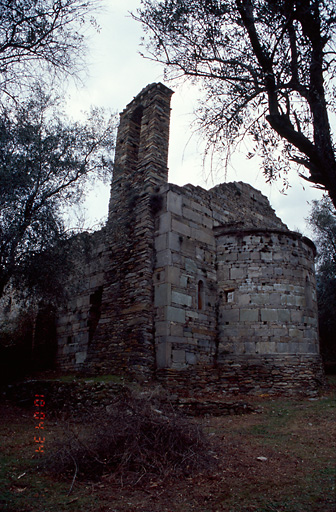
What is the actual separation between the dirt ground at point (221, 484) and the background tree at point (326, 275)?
16.5 m

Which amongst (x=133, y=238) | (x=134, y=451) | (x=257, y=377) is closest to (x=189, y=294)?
(x=133, y=238)

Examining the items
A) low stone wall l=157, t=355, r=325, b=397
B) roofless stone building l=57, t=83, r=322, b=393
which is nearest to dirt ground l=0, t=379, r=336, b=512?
low stone wall l=157, t=355, r=325, b=397

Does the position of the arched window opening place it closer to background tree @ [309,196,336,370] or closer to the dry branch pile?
the dry branch pile

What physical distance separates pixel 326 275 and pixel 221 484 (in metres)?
21.3

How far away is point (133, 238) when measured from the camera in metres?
13.5

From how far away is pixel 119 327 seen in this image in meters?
12.5

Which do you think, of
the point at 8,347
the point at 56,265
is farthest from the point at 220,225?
the point at 8,347

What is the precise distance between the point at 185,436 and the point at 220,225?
31.6 feet

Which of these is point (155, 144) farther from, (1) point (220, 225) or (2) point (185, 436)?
(2) point (185, 436)

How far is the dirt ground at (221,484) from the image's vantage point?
430 cm

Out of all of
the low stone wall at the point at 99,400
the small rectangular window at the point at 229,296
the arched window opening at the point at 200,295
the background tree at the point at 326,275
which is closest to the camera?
the low stone wall at the point at 99,400

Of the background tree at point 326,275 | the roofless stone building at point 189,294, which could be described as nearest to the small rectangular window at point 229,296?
the roofless stone building at point 189,294
